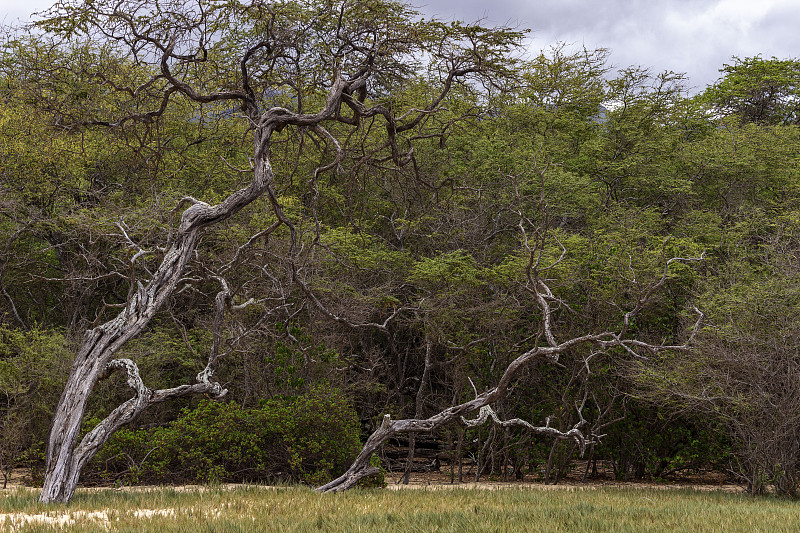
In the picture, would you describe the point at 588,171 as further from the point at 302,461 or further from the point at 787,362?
the point at 302,461

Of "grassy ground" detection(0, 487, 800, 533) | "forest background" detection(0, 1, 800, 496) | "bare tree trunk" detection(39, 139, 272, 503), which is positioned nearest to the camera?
"grassy ground" detection(0, 487, 800, 533)

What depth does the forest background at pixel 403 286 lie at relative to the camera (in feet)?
41.1

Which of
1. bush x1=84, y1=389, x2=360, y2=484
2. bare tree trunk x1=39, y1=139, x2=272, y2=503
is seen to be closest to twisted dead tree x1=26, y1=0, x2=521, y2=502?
bare tree trunk x1=39, y1=139, x2=272, y2=503

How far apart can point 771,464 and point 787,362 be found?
1.94m

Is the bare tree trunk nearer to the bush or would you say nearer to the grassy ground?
the grassy ground

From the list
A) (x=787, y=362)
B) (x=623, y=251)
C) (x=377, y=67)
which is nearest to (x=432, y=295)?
(x=623, y=251)

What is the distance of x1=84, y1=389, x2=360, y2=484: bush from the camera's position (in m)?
13.1

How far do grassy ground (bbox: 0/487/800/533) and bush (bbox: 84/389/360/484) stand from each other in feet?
10.7

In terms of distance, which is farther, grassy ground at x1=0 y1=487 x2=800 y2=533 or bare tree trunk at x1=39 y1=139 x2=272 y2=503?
bare tree trunk at x1=39 y1=139 x2=272 y2=503

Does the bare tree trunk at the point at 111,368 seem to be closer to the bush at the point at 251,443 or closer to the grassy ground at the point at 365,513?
the grassy ground at the point at 365,513

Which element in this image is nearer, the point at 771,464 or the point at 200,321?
the point at 771,464

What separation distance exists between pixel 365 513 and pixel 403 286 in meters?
10.7

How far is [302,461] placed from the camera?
44.2ft

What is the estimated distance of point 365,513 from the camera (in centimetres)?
759
